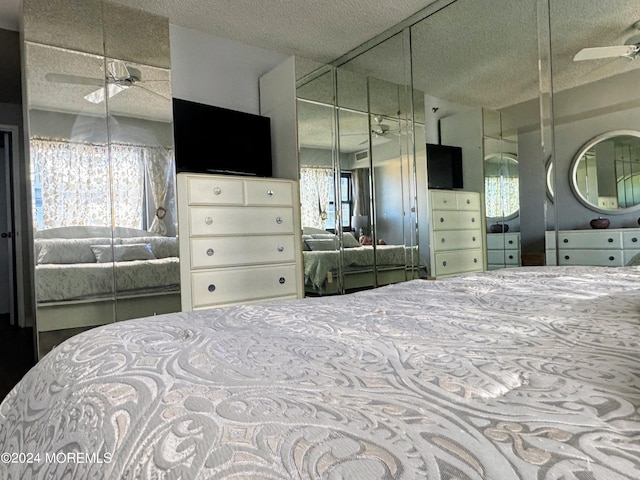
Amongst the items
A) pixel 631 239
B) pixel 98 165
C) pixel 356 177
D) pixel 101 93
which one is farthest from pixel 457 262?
Answer: pixel 101 93

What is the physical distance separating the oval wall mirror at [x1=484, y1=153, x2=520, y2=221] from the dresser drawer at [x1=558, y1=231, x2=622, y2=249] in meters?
0.35

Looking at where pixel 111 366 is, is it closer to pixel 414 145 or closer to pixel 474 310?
pixel 474 310

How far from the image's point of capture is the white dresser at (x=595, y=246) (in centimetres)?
249

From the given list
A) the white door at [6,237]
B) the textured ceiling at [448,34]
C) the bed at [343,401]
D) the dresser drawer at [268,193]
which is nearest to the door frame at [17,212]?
the white door at [6,237]

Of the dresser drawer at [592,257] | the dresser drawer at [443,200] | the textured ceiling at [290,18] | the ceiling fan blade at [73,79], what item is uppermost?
the textured ceiling at [290,18]

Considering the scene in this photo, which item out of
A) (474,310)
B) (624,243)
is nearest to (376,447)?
(474,310)

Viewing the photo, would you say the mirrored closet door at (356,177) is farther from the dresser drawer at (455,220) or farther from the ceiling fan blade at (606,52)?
the ceiling fan blade at (606,52)

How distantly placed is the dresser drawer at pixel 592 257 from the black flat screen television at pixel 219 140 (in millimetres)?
2523

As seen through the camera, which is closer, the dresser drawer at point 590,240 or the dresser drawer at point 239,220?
the dresser drawer at point 590,240

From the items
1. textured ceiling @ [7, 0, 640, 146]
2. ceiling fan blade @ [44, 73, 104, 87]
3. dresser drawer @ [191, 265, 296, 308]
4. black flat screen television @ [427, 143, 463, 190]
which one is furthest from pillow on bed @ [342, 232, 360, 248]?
ceiling fan blade @ [44, 73, 104, 87]

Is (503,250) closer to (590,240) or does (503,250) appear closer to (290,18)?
(590,240)

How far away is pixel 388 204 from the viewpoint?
3.64 meters

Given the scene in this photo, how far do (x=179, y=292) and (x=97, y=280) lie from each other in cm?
55

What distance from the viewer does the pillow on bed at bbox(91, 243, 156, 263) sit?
2689 mm
